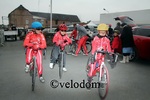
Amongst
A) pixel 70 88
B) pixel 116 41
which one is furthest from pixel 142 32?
→ pixel 70 88

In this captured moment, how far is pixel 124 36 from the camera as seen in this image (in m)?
8.74

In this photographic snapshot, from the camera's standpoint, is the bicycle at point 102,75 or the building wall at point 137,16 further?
the building wall at point 137,16

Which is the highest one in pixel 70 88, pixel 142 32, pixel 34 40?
pixel 142 32

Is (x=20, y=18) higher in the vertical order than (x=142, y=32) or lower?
higher

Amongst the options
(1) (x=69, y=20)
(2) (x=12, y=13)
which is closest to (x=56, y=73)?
(2) (x=12, y=13)

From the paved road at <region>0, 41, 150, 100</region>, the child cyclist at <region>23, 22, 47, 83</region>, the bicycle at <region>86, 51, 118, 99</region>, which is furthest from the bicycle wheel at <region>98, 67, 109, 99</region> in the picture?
the child cyclist at <region>23, 22, 47, 83</region>

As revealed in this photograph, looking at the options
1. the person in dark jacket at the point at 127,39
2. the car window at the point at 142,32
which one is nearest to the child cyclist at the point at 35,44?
the person in dark jacket at the point at 127,39

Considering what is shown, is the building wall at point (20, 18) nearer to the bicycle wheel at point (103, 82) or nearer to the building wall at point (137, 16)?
the building wall at point (137, 16)

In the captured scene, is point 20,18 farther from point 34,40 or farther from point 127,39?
point 34,40

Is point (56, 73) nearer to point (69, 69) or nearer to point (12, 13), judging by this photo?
point (69, 69)

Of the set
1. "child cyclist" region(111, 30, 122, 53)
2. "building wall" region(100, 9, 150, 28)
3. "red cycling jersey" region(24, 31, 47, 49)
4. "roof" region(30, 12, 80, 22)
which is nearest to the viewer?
"red cycling jersey" region(24, 31, 47, 49)

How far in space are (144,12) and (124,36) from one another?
2292 centimetres

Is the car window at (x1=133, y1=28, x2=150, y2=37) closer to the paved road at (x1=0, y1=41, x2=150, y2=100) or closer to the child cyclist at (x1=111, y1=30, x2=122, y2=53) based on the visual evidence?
the child cyclist at (x1=111, y1=30, x2=122, y2=53)

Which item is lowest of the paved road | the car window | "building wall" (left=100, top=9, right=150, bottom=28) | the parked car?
the paved road
